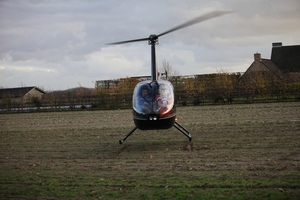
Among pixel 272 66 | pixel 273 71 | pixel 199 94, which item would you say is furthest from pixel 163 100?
pixel 272 66

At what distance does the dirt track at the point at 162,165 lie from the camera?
9406 mm

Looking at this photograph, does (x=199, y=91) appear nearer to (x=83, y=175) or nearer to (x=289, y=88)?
(x=289, y=88)

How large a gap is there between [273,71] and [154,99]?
167 feet

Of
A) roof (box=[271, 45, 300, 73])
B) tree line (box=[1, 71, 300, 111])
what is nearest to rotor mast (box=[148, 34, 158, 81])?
tree line (box=[1, 71, 300, 111])

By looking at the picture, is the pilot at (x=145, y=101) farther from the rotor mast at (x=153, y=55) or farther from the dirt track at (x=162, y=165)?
the dirt track at (x=162, y=165)

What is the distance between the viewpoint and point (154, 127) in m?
14.9

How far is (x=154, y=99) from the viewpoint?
15000 mm

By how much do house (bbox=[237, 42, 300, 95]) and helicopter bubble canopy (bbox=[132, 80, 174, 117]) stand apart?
3246 cm

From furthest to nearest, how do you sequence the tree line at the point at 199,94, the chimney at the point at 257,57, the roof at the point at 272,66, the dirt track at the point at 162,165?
the chimney at the point at 257,57
the roof at the point at 272,66
the tree line at the point at 199,94
the dirt track at the point at 162,165

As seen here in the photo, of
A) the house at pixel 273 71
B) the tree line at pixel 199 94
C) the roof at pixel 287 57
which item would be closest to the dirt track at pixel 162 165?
the tree line at pixel 199 94

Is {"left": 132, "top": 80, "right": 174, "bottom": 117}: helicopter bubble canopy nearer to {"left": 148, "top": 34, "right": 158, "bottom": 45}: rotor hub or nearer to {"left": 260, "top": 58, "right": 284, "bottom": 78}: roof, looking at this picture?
{"left": 148, "top": 34, "right": 158, "bottom": 45}: rotor hub

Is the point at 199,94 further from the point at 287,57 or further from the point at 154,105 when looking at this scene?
the point at 154,105

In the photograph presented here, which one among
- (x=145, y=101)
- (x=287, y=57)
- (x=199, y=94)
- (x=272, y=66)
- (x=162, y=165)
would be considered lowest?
(x=162, y=165)

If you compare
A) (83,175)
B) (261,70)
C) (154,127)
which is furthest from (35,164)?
(261,70)
